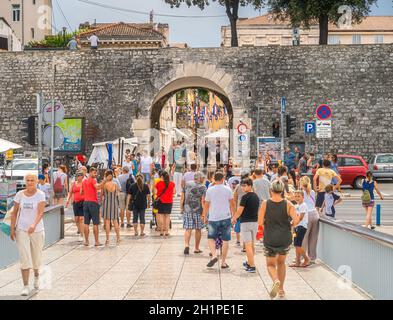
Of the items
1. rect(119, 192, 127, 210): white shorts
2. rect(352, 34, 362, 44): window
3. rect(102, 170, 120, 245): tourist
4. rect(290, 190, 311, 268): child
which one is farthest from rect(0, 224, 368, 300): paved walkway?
rect(352, 34, 362, 44): window

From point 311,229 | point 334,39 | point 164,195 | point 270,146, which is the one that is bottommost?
point 311,229

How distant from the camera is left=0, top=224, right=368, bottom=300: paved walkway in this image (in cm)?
968

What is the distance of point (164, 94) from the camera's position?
40.4 m

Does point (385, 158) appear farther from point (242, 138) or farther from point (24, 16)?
point (24, 16)

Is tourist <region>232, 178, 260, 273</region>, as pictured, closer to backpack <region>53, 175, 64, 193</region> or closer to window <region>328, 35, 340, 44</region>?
backpack <region>53, 175, 64, 193</region>

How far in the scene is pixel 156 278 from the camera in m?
11.1

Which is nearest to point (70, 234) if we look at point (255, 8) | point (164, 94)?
point (164, 94)

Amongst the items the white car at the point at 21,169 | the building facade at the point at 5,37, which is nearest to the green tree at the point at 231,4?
the white car at the point at 21,169

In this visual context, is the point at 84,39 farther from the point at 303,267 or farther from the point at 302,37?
the point at 303,267

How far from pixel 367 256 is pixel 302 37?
251 feet

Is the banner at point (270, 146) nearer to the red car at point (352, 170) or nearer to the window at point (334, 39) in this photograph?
the red car at point (352, 170)

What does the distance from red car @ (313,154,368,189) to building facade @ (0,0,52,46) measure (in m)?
64.8

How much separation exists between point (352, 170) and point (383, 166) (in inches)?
108

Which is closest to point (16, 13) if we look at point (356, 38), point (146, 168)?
point (356, 38)
